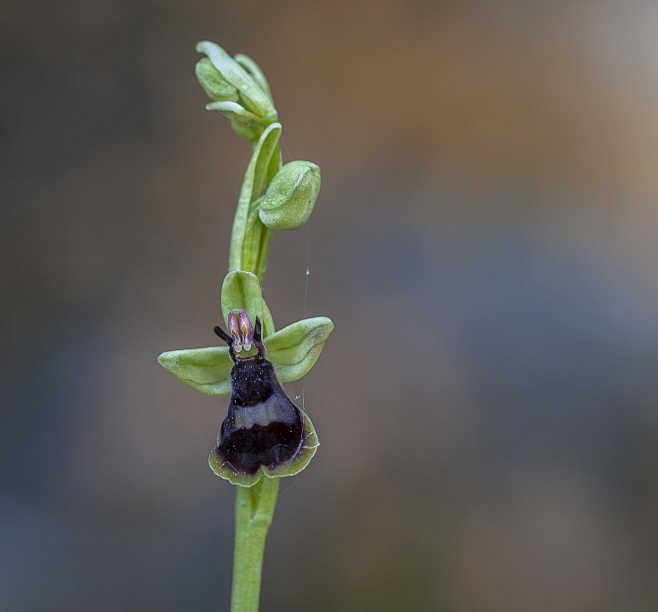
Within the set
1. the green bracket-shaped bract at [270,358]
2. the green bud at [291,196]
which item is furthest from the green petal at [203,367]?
the green bud at [291,196]

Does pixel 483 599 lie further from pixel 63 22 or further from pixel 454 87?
pixel 63 22

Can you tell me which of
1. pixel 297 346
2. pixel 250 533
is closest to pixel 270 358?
pixel 297 346

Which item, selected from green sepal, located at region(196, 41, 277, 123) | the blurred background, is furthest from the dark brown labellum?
the blurred background

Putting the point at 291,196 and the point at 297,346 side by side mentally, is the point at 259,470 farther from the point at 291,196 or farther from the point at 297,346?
the point at 291,196

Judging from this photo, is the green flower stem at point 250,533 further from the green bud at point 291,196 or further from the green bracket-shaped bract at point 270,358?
the green bud at point 291,196

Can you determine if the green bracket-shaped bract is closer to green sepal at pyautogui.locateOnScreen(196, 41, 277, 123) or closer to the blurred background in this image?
green sepal at pyautogui.locateOnScreen(196, 41, 277, 123)

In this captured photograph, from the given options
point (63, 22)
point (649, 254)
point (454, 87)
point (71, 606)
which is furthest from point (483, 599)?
point (63, 22)
